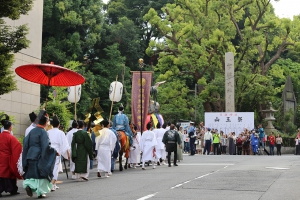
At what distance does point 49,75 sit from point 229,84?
2942cm

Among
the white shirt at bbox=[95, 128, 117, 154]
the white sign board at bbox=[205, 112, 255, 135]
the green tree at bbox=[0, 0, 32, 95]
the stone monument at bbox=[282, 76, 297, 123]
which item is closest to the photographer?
the white shirt at bbox=[95, 128, 117, 154]

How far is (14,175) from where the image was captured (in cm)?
1312

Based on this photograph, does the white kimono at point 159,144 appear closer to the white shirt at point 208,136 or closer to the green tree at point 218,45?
the white shirt at point 208,136

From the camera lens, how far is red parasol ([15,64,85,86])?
16.0 m

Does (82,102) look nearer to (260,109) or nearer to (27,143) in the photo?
(260,109)

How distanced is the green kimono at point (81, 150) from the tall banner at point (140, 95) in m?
9.99

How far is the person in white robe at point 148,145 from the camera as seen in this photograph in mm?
21797

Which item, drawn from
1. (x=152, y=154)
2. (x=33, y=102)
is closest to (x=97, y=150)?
(x=152, y=154)

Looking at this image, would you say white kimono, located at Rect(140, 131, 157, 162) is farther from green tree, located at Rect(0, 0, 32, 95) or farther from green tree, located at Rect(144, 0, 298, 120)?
green tree, located at Rect(144, 0, 298, 120)

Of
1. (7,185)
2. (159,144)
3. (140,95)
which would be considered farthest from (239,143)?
(7,185)

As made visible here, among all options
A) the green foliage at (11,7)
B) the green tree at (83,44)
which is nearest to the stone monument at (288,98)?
the green tree at (83,44)

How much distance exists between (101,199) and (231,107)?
3310 centimetres

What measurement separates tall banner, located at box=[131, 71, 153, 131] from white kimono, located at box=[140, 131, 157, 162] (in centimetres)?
405

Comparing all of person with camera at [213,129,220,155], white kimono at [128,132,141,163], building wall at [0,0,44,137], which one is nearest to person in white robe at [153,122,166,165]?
white kimono at [128,132,141,163]
